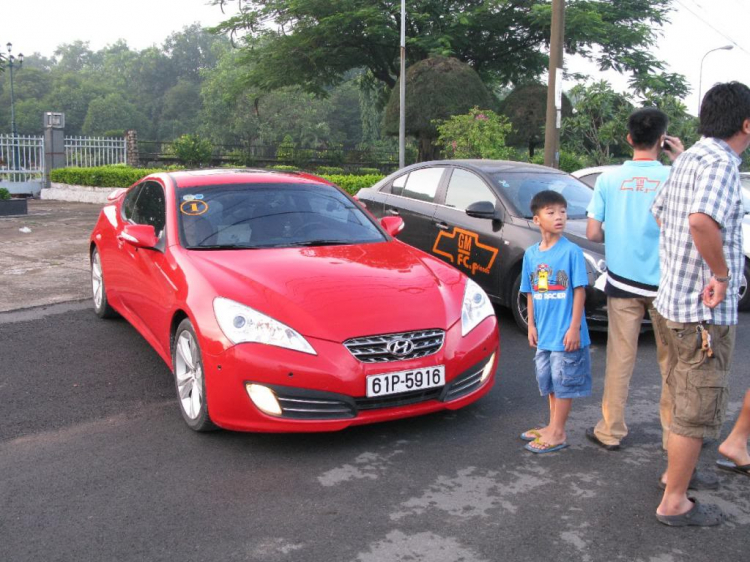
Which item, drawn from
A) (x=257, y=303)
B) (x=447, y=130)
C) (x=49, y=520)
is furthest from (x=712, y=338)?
(x=447, y=130)

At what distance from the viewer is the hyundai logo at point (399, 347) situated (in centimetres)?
402

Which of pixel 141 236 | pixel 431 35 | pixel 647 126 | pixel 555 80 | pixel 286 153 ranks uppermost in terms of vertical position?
pixel 431 35

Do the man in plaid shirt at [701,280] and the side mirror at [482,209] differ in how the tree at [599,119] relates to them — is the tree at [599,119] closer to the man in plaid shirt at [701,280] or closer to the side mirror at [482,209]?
the side mirror at [482,209]

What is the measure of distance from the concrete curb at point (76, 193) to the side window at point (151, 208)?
1524 centimetres

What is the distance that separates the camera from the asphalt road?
3.04 metres

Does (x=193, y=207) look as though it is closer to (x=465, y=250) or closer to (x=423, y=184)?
(x=465, y=250)

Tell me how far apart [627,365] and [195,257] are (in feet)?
8.62

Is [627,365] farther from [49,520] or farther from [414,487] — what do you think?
[49,520]

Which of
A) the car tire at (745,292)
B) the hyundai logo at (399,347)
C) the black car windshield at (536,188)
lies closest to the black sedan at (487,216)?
the black car windshield at (536,188)

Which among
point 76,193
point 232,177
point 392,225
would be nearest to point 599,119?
point 392,225

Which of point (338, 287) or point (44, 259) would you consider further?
point (44, 259)

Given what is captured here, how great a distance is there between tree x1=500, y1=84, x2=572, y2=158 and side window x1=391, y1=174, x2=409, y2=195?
21.0 m

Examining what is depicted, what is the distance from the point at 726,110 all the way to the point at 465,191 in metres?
4.41

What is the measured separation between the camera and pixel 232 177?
18.7ft
